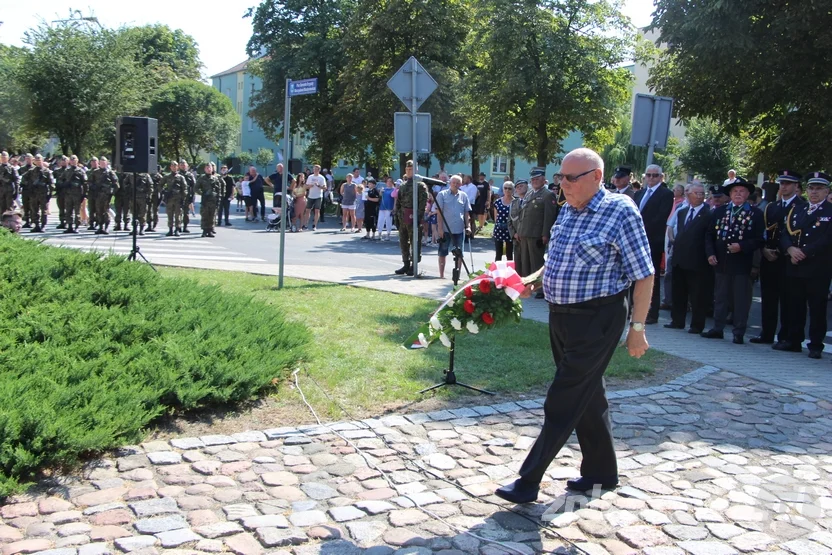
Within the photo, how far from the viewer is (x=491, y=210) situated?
2980cm

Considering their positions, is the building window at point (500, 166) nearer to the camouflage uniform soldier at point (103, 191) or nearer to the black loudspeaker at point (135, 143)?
the camouflage uniform soldier at point (103, 191)

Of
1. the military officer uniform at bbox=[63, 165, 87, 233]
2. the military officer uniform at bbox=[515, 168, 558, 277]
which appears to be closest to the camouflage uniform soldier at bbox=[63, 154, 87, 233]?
the military officer uniform at bbox=[63, 165, 87, 233]

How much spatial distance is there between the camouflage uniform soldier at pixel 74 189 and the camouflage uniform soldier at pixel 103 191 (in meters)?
0.30

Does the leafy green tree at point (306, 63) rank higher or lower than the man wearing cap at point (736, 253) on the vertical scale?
higher

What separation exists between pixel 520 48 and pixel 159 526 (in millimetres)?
22902

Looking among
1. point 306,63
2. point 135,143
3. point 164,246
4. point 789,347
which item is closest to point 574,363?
point 789,347

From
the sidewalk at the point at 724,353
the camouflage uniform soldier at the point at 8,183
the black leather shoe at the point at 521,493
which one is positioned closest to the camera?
the black leather shoe at the point at 521,493

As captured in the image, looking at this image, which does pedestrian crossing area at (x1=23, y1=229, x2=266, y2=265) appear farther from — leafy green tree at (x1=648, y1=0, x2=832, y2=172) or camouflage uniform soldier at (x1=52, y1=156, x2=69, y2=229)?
leafy green tree at (x1=648, y1=0, x2=832, y2=172)

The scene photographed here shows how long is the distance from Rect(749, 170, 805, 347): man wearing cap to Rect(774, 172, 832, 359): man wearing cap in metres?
0.19

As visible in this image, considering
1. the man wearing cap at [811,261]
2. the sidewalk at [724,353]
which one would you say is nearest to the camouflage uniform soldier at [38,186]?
the sidewalk at [724,353]

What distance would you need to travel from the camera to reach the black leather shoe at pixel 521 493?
4500 millimetres

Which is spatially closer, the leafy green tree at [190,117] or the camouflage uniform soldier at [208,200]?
the camouflage uniform soldier at [208,200]

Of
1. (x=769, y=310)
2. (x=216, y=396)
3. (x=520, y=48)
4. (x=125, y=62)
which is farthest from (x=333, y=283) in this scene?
(x=125, y=62)

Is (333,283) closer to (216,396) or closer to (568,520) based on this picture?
(216,396)
